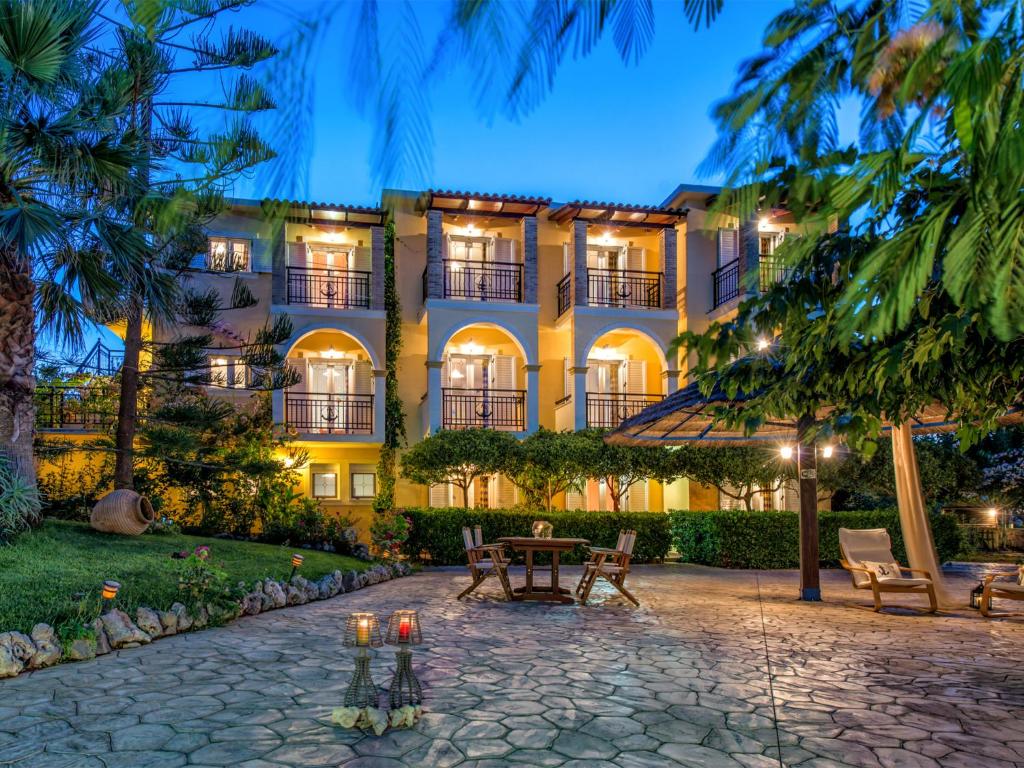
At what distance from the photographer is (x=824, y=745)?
465 centimetres

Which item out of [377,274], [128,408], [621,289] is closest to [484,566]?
[128,408]

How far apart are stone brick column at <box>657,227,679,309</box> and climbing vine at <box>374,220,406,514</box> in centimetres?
709

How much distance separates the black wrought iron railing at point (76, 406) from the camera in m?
16.3

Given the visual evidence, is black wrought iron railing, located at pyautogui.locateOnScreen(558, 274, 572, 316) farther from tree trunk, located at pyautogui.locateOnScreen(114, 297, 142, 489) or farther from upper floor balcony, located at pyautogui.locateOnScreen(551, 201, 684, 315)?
tree trunk, located at pyautogui.locateOnScreen(114, 297, 142, 489)

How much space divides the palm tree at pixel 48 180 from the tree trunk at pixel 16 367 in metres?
0.01

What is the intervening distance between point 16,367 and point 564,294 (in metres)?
13.4

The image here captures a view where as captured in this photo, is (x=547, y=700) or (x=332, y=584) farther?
(x=332, y=584)

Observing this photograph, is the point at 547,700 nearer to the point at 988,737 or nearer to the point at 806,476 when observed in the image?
the point at 988,737

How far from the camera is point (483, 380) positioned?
68.2 ft

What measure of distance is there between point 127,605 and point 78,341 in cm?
475

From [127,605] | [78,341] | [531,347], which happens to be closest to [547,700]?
[127,605]

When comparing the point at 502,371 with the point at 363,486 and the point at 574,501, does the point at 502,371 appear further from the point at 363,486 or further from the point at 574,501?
the point at 363,486

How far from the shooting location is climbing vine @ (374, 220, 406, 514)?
19.2 meters

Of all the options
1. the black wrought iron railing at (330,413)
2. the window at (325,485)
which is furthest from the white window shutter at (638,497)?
the window at (325,485)
